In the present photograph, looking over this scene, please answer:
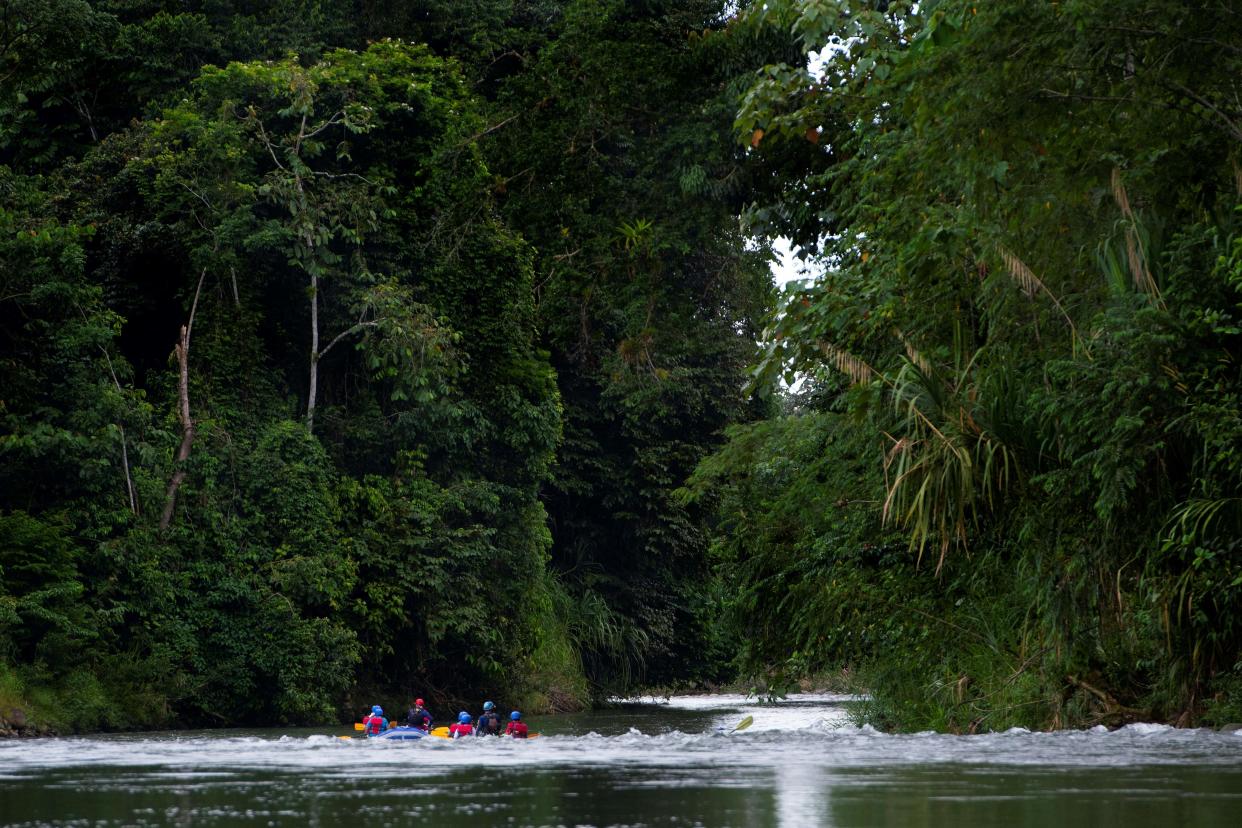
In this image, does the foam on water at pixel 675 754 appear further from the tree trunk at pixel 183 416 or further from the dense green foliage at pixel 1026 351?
the tree trunk at pixel 183 416

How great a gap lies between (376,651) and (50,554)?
715 cm

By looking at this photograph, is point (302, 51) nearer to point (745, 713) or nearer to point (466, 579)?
point (466, 579)

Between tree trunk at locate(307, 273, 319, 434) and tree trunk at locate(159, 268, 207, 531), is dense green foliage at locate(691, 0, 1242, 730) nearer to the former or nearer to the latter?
tree trunk at locate(159, 268, 207, 531)

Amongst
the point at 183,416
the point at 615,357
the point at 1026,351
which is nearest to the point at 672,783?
the point at 1026,351

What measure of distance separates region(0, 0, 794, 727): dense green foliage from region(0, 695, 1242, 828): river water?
8.95m

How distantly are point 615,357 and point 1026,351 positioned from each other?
883 inches

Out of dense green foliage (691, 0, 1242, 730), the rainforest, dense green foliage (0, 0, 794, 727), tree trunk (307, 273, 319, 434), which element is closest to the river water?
dense green foliage (691, 0, 1242, 730)

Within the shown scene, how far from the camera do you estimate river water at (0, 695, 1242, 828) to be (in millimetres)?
7184

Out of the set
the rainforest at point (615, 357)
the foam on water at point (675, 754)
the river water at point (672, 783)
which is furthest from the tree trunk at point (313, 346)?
the river water at point (672, 783)

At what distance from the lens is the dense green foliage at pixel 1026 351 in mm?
11500

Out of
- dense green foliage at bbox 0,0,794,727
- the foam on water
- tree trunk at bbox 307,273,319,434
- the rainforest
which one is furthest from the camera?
tree trunk at bbox 307,273,319,434

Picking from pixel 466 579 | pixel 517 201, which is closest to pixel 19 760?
pixel 517 201

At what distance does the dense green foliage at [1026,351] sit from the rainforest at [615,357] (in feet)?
0.14

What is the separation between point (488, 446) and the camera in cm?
3525
